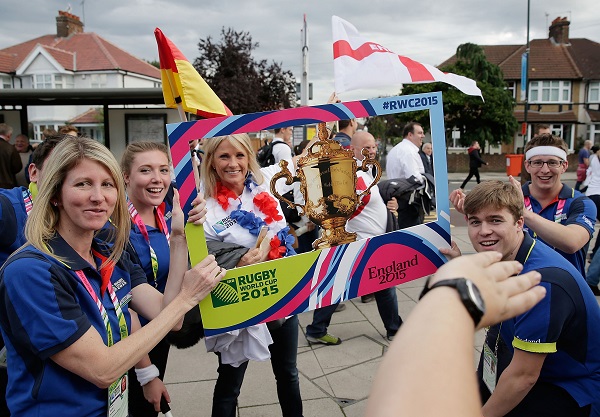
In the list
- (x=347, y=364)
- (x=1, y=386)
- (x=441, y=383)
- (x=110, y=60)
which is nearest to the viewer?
(x=441, y=383)

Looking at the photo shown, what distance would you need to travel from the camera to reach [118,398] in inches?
70.4

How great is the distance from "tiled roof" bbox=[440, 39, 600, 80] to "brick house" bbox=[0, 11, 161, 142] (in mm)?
27643

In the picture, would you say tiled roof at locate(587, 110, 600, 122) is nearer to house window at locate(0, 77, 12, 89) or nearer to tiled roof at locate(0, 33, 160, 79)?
tiled roof at locate(0, 33, 160, 79)

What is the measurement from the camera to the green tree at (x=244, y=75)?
19297 mm

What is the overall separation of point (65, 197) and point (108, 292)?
1.32 ft

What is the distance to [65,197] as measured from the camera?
1722 millimetres

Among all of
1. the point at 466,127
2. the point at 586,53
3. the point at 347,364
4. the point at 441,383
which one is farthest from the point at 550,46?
the point at 441,383

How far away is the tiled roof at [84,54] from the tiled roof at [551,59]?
90.2 feet

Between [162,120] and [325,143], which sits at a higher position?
[162,120]

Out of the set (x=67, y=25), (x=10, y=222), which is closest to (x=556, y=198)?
(x=10, y=222)

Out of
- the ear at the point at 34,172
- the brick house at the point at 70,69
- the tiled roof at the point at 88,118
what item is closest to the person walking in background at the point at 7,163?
the ear at the point at 34,172

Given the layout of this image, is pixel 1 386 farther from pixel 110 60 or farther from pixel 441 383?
pixel 110 60

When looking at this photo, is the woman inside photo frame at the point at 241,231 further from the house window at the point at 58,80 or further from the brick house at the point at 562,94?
the house window at the point at 58,80

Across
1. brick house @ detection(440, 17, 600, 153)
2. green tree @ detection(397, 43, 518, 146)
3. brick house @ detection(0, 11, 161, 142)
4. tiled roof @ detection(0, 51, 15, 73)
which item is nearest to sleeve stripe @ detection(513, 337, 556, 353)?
green tree @ detection(397, 43, 518, 146)
